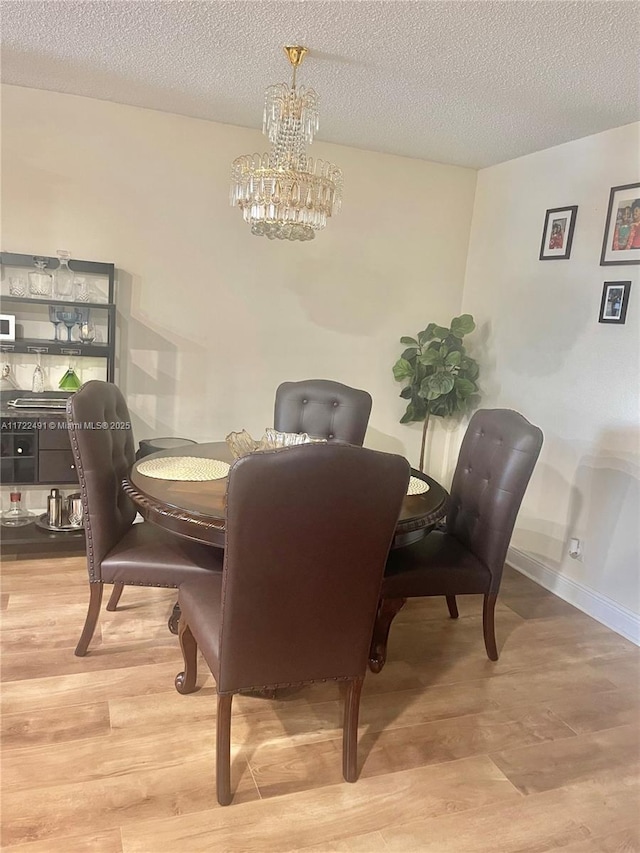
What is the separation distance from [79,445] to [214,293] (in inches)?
73.1

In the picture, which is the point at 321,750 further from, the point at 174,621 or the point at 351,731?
the point at 174,621

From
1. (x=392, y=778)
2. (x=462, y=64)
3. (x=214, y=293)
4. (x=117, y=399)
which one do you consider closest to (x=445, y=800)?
(x=392, y=778)

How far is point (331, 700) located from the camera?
227 cm

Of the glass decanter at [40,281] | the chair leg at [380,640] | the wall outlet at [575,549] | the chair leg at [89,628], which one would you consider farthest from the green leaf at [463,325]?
the chair leg at [89,628]

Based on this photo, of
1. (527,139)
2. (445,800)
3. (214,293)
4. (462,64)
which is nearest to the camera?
(445,800)

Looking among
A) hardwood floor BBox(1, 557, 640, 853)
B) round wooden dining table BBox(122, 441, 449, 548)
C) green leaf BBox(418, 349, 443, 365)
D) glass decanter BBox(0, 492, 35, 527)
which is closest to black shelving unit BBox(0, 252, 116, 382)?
glass decanter BBox(0, 492, 35, 527)

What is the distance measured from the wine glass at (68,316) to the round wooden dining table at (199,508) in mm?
1318

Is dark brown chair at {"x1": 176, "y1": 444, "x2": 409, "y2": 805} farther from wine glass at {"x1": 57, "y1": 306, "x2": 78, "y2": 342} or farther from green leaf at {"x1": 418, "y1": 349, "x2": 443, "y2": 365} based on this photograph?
green leaf at {"x1": 418, "y1": 349, "x2": 443, "y2": 365}

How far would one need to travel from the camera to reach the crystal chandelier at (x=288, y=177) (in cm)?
225

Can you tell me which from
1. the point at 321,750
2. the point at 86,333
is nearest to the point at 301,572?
the point at 321,750

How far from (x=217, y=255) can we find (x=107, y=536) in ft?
6.74

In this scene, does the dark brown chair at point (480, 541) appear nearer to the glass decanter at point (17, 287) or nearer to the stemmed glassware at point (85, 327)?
the stemmed glassware at point (85, 327)

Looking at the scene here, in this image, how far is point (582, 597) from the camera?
3.20 meters

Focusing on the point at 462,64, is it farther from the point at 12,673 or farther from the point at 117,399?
the point at 12,673
